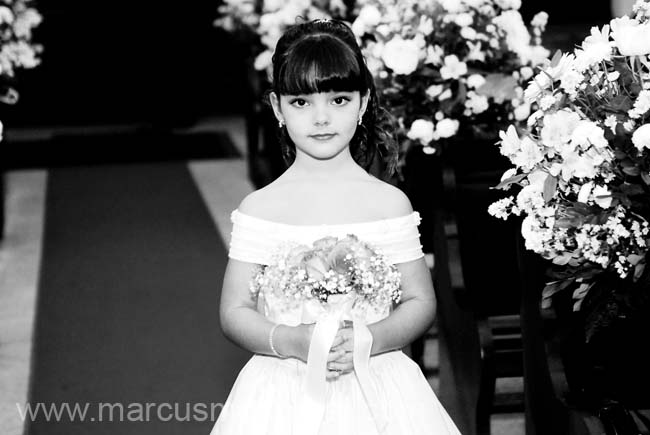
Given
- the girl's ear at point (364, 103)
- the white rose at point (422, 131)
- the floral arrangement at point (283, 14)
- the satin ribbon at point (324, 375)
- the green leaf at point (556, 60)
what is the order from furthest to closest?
the floral arrangement at point (283, 14)
the white rose at point (422, 131)
the green leaf at point (556, 60)
the girl's ear at point (364, 103)
the satin ribbon at point (324, 375)

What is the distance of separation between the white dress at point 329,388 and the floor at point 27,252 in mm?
1809

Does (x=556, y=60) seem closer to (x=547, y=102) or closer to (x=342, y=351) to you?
(x=547, y=102)

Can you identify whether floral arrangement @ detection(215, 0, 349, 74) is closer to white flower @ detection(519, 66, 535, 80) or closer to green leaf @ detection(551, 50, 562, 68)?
white flower @ detection(519, 66, 535, 80)

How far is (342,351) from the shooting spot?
240cm

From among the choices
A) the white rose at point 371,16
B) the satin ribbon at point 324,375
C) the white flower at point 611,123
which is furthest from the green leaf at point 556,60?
the white rose at point 371,16

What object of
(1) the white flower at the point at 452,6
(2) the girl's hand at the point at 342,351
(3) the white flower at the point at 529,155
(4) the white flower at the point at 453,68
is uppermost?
(1) the white flower at the point at 452,6

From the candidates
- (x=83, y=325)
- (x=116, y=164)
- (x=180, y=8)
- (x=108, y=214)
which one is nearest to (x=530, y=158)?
(x=83, y=325)

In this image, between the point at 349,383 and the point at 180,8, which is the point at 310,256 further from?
the point at 180,8

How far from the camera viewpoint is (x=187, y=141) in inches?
461

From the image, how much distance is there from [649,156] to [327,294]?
755mm

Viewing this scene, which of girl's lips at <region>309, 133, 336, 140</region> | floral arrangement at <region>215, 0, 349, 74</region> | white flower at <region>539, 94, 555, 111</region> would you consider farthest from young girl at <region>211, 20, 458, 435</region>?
floral arrangement at <region>215, 0, 349, 74</region>

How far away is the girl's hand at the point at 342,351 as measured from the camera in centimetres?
238

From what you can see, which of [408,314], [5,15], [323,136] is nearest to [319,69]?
[323,136]

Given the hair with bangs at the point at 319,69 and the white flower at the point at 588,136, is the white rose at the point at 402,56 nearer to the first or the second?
the hair with bangs at the point at 319,69
